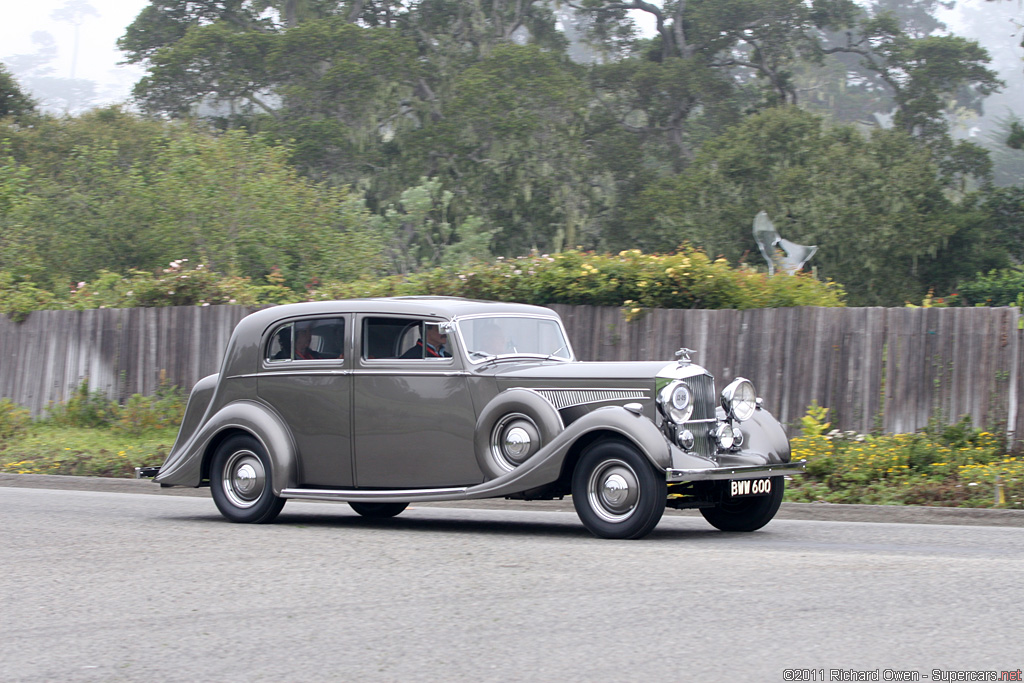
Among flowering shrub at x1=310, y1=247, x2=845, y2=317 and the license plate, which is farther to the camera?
flowering shrub at x1=310, y1=247, x2=845, y2=317

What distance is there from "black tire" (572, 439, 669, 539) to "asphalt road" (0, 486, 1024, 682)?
18 centimetres

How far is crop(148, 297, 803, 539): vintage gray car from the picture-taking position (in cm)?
861

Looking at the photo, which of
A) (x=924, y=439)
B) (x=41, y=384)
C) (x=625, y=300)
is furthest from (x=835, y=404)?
(x=41, y=384)

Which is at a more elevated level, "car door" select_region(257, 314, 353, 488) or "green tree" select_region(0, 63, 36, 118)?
"green tree" select_region(0, 63, 36, 118)

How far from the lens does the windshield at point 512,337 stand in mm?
9641

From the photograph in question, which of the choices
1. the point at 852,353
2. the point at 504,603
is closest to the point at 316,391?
the point at 504,603

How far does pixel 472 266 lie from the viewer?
16.4 metres

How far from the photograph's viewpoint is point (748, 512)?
9.45 meters

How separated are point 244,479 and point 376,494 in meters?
1.45

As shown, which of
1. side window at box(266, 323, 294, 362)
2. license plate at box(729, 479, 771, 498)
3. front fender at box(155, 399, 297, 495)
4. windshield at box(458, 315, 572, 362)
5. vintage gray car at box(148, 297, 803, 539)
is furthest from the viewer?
side window at box(266, 323, 294, 362)

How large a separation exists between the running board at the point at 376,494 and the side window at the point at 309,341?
1141mm

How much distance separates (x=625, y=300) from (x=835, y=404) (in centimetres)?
295

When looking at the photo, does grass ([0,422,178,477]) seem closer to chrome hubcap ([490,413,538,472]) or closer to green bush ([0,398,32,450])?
green bush ([0,398,32,450])

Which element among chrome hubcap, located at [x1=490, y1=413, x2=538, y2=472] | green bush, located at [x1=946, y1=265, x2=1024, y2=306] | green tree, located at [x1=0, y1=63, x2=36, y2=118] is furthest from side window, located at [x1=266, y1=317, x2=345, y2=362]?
green tree, located at [x1=0, y1=63, x2=36, y2=118]
